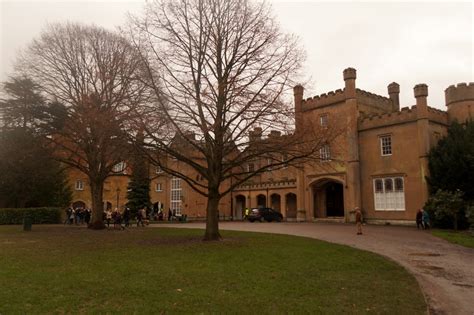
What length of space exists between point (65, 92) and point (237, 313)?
2411 cm

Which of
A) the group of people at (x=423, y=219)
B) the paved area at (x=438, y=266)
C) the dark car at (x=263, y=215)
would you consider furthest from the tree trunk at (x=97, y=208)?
the group of people at (x=423, y=219)

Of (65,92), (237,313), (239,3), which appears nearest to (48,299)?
(237,313)

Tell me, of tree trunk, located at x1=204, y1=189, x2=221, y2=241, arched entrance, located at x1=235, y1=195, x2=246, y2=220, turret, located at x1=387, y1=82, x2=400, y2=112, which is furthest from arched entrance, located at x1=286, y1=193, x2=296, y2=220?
tree trunk, located at x1=204, y1=189, x2=221, y2=241

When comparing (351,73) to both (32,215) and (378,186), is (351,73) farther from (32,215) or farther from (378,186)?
(32,215)

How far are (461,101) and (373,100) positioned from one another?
7.52 meters

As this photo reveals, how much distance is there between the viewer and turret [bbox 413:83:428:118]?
31422mm

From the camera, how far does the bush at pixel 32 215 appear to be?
116ft

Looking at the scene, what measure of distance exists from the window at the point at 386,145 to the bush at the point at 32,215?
29260mm

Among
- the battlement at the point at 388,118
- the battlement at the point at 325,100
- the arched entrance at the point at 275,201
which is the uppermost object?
the battlement at the point at 325,100

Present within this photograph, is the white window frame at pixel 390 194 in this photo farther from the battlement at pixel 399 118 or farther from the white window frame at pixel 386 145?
the battlement at pixel 399 118

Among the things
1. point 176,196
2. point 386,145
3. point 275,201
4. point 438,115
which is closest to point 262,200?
point 275,201

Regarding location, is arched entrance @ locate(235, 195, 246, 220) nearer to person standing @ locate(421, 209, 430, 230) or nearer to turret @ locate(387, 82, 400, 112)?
turret @ locate(387, 82, 400, 112)

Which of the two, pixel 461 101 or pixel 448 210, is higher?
pixel 461 101

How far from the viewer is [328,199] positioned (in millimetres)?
39594
